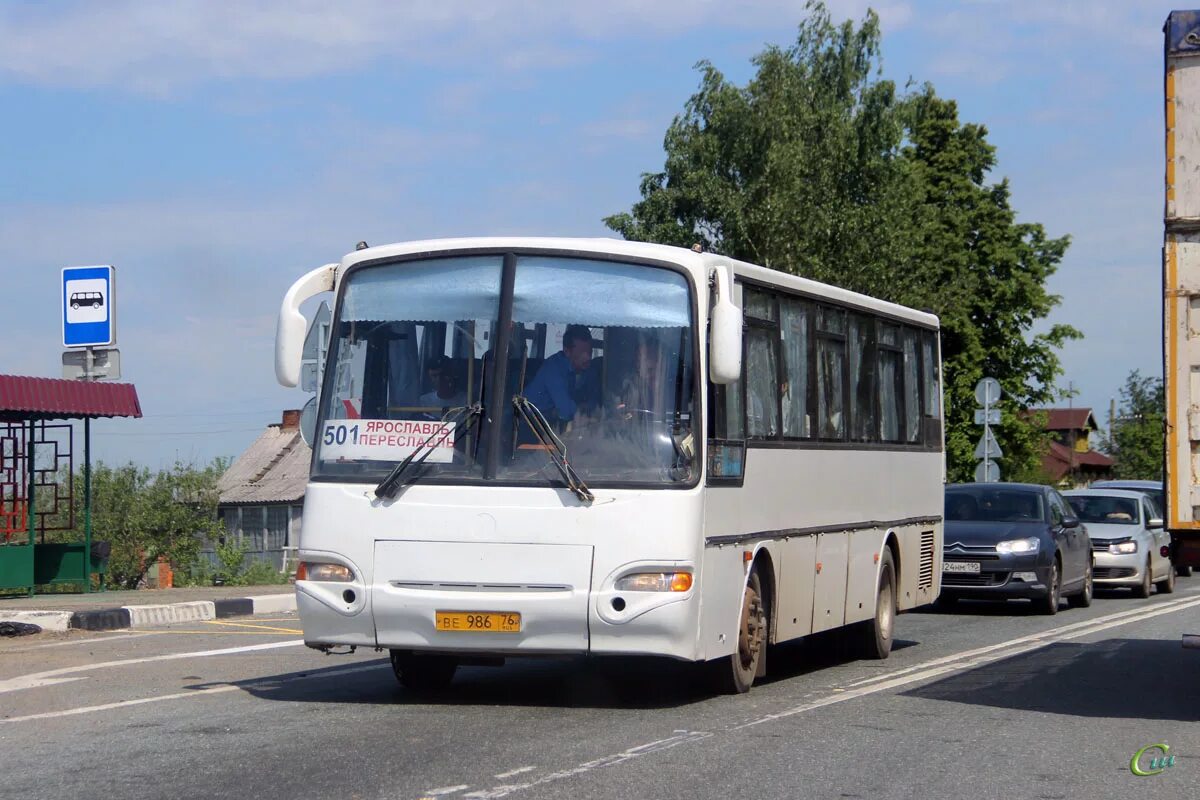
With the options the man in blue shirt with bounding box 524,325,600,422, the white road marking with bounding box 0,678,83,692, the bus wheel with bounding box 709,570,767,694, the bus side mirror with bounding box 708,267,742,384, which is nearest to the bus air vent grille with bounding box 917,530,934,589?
the bus wheel with bounding box 709,570,767,694

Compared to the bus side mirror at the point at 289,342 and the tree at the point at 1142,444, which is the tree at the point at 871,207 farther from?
the bus side mirror at the point at 289,342

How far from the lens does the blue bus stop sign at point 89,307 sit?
20.5 metres

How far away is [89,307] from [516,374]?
38.9ft

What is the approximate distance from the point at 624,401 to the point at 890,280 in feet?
125

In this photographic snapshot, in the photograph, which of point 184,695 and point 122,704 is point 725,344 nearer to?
point 184,695

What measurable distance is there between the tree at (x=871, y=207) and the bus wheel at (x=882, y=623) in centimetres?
3101

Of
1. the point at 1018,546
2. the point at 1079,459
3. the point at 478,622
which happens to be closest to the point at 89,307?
the point at 1018,546

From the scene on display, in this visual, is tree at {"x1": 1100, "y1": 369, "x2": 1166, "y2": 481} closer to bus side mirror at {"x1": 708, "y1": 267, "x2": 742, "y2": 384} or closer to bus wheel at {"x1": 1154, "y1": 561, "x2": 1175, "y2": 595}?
bus wheel at {"x1": 1154, "y1": 561, "x2": 1175, "y2": 595}

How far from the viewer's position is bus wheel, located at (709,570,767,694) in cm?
1092

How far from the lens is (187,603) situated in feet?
62.7

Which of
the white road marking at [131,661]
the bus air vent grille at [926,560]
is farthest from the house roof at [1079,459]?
the white road marking at [131,661]

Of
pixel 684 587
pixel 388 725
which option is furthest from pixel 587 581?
pixel 388 725

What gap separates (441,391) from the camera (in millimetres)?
10258

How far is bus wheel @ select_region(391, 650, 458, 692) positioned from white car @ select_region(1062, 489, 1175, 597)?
1648cm
